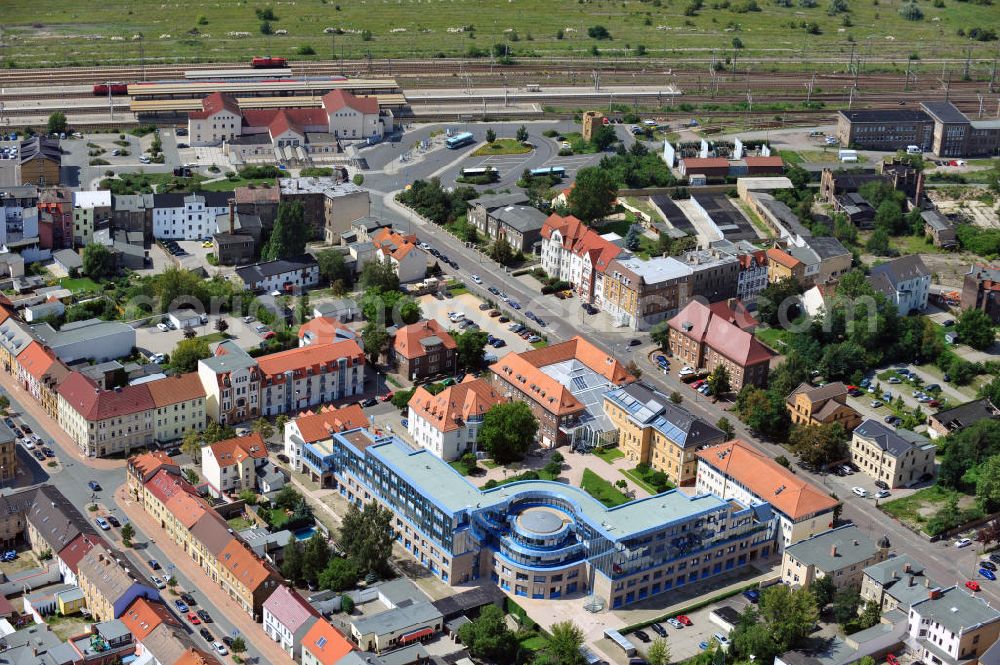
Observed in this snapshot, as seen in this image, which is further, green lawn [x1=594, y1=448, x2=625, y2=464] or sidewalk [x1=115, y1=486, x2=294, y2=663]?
green lawn [x1=594, y1=448, x2=625, y2=464]

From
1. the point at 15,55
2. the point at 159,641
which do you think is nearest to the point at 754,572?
the point at 159,641

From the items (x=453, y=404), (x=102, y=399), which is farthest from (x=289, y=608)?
(x=102, y=399)

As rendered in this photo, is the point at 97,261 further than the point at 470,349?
Yes

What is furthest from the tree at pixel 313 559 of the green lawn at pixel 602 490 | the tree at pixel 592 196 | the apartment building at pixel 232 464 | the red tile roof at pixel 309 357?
the tree at pixel 592 196

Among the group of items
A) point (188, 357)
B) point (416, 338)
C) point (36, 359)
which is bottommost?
point (188, 357)

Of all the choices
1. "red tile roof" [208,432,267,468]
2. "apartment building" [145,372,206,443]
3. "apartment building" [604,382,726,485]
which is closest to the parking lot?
"apartment building" [604,382,726,485]

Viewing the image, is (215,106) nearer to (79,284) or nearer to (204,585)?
(79,284)

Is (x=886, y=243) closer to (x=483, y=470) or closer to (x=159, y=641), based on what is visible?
(x=483, y=470)

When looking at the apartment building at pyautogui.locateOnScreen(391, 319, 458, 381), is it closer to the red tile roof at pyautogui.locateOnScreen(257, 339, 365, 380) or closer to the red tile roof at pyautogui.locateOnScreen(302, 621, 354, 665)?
the red tile roof at pyautogui.locateOnScreen(257, 339, 365, 380)
